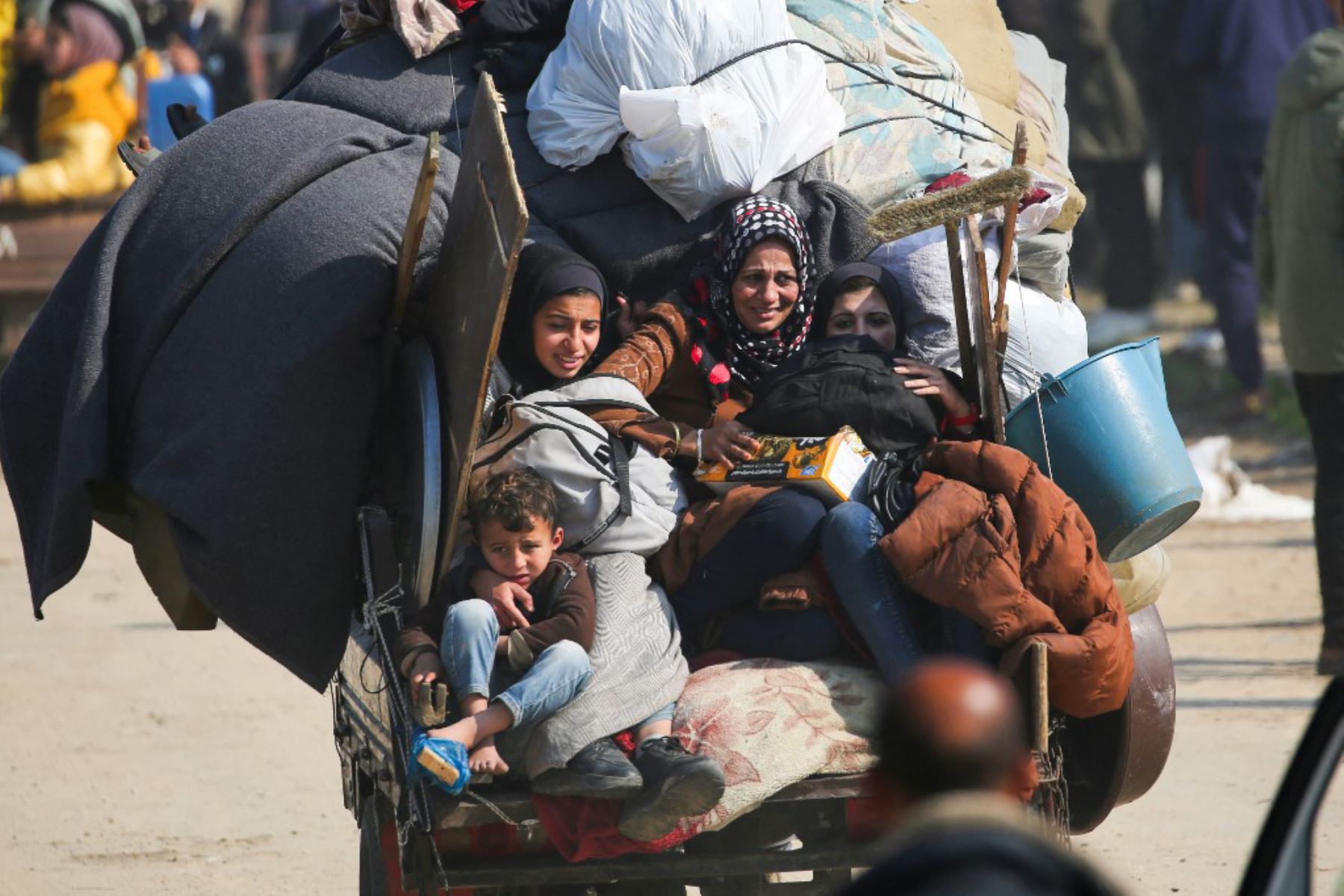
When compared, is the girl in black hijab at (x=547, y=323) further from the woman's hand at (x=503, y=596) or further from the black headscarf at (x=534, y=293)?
the woman's hand at (x=503, y=596)

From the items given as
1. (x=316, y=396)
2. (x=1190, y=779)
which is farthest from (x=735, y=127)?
(x=1190, y=779)

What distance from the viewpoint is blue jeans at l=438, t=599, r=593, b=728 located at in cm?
371

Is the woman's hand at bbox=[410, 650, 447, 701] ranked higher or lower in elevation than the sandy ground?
higher

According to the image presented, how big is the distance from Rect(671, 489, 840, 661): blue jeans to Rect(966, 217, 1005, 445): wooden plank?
0.43m

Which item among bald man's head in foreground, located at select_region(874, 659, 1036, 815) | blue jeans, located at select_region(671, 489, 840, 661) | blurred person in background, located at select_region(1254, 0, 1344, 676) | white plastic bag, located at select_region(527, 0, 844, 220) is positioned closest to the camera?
bald man's head in foreground, located at select_region(874, 659, 1036, 815)

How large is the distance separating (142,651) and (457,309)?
4457 millimetres

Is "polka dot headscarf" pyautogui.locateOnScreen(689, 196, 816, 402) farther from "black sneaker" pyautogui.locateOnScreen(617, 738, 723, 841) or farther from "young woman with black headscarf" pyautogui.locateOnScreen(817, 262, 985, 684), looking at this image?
"black sneaker" pyautogui.locateOnScreen(617, 738, 723, 841)

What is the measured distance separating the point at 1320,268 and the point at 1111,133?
7049mm

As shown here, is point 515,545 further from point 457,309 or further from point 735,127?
point 735,127

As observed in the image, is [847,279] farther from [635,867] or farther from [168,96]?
[168,96]

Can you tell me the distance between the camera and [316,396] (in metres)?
4.33

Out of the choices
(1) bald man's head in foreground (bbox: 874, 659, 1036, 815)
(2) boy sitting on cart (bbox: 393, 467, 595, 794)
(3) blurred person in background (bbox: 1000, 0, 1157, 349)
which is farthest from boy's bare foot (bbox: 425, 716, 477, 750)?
(3) blurred person in background (bbox: 1000, 0, 1157, 349)

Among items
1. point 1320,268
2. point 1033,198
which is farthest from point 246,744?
point 1320,268

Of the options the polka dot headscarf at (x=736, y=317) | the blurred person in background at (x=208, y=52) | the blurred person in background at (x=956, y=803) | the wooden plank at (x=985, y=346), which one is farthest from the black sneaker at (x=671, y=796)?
the blurred person in background at (x=208, y=52)
